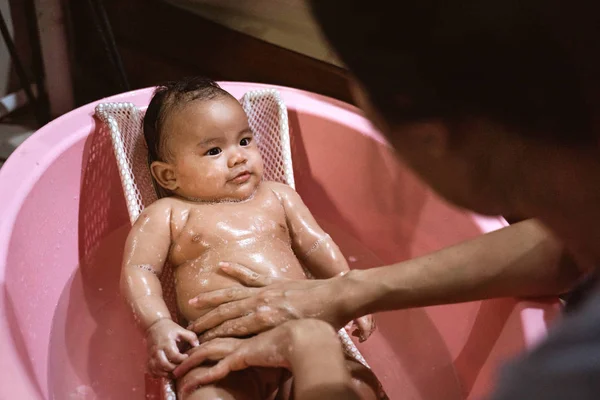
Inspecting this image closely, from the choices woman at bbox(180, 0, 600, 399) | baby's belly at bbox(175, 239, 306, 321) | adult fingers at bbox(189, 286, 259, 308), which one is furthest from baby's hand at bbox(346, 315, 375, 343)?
woman at bbox(180, 0, 600, 399)

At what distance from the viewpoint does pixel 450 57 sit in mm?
400

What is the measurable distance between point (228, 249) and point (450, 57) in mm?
823

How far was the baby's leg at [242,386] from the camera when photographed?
2.98ft

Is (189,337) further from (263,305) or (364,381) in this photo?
(364,381)

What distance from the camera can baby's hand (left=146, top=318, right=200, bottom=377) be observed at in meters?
0.98

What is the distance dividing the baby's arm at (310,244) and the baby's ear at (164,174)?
227 mm

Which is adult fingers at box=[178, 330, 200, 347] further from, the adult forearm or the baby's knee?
the adult forearm

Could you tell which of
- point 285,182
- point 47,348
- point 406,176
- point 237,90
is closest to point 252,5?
point 237,90

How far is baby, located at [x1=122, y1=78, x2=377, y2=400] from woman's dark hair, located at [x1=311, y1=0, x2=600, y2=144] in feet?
2.42

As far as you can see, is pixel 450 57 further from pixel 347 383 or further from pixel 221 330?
pixel 221 330

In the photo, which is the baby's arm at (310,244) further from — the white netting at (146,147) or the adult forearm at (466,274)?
the adult forearm at (466,274)

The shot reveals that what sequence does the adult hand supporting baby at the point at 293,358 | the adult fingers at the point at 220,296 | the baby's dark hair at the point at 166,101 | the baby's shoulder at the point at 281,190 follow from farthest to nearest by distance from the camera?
the baby's shoulder at the point at 281,190 → the baby's dark hair at the point at 166,101 → the adult fingers at the point at 220,296 → the adult hand supporting baby at the point at 293,358

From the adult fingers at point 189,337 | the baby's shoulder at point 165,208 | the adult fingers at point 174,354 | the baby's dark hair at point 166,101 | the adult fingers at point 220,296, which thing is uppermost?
the baby's dark hair at point 166,101

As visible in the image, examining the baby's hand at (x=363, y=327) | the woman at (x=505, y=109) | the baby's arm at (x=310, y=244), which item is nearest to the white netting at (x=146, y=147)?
the baby's hand at (x=363, y=327)
